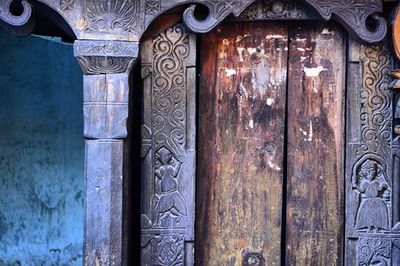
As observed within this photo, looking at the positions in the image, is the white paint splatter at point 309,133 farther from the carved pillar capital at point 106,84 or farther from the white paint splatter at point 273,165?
the carved pillar capital at point 106,84

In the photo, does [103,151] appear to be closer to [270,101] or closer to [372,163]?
[270,101]

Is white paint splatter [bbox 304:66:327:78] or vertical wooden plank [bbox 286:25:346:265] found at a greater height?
white paint splatter [bbox 304:66:327:78]

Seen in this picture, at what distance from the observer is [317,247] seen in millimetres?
3223

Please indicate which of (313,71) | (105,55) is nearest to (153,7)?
(105,55)

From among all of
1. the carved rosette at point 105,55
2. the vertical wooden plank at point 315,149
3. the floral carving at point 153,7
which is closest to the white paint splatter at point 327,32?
the vertical wooden plank at point 315,149

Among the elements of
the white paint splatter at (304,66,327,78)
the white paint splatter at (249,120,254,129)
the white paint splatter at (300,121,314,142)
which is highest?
the white paint splatter at (304,66,327,78)

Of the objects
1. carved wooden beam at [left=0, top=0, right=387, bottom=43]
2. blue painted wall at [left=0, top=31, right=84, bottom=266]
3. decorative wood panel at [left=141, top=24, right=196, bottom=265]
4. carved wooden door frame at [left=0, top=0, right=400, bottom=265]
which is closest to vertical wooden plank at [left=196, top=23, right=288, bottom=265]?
decorative wood panel at [left=141, top=24, right=196, bottom=265]

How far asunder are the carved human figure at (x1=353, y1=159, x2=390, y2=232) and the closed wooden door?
123 mm

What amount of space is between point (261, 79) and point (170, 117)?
0.48 meters

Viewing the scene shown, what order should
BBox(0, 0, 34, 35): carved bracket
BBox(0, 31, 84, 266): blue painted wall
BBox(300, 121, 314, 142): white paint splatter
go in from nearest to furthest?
BBox(0, 0, 34, 35): carved bracket
BBox(300, 121, 314, 142): white paint splatter
BBox(0, 31, 84, 266): blue painted wall

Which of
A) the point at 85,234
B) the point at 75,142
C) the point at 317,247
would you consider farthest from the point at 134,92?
the point at 75,142

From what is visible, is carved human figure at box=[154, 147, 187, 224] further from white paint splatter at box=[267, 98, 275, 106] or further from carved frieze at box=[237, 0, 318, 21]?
carved frieze at box=[237, 0, 318, 21]

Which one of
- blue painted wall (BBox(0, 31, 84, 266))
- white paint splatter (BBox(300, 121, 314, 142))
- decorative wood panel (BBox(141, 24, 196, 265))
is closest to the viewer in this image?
decorative wood panel (BBox(141, 24, 196, 265))

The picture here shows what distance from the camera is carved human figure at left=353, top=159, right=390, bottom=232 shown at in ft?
10.2
